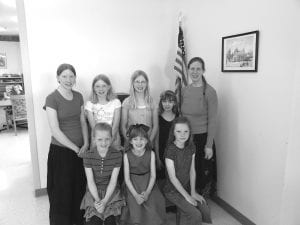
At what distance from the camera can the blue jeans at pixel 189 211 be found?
1.92 meters

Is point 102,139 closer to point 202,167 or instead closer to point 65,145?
point 65,145

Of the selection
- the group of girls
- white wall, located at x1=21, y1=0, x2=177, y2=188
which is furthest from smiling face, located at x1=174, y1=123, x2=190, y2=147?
white wall, located at x1=21, y1=0, x2=177, y2=188

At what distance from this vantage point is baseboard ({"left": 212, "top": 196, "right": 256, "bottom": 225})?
7.48ft

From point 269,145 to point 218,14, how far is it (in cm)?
134

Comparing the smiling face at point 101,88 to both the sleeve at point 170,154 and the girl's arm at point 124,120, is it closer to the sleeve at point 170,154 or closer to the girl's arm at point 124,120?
the girl's arm at point 124,120

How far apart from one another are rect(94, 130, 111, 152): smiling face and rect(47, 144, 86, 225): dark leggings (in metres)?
0.30

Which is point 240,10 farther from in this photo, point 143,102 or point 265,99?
point 143,102

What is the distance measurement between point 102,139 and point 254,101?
1.31 meters

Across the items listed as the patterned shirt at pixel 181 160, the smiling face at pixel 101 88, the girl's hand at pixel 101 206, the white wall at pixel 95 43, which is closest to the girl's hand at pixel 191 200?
the patterned shirt at pixel 181 160

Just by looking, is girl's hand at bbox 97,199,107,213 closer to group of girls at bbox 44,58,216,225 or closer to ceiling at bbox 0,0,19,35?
group of girls at bbox 44,58,216,225

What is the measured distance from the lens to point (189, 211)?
6.34ft

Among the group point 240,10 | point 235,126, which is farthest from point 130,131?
point 240,10

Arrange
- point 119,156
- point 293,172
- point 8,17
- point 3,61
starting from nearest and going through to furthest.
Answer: point 293,172 < point 119,156 < point 8,17 < point 3,61

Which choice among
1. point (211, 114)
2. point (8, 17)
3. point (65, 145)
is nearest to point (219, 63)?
point (211, 114)
